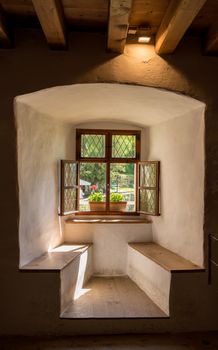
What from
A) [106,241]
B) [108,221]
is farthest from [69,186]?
[106,241]

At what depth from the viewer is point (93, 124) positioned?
14.9 ft

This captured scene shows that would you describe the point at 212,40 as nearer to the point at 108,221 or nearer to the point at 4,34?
the point at 4,34

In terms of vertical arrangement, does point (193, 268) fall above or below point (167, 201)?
below

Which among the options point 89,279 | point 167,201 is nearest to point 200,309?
point 167,201

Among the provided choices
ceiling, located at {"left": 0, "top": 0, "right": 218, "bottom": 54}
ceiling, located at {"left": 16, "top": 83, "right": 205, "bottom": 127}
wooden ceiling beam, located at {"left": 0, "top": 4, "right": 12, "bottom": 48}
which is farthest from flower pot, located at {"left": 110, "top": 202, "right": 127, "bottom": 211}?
wooden ceiling beam, located at {"left": 0, "top": 4, "right": 12, "bottom": 48}

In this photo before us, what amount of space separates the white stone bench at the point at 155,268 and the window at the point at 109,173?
729 mm

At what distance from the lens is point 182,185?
3.41 meters

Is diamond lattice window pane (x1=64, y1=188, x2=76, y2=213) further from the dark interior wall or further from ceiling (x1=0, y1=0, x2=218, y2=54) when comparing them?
ceiling (x1=0, y1=0, x2=218, y2=54)

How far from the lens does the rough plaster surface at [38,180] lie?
2.97 meters

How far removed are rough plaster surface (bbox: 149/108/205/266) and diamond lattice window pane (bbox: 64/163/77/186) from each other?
3.85 feet

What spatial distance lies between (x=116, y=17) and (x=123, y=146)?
8.20 feet

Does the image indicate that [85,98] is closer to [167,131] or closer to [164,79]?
[164,79]

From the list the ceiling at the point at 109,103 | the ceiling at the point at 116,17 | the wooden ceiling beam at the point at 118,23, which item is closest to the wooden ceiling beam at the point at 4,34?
the ceiling at the point at 116,17

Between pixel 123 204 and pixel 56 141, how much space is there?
4.59ft
